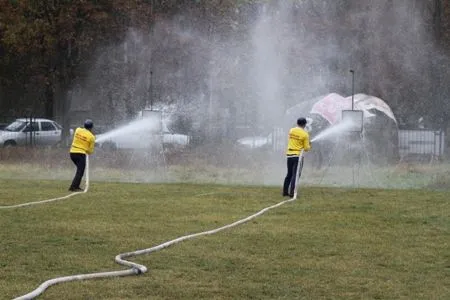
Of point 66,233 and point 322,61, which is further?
point 322,61

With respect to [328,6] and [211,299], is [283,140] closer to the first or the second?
[328,6]

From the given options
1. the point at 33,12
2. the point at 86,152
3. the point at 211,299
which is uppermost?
the point at 33,12

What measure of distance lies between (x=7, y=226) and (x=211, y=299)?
6349 millimetres

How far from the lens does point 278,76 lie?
128 feet

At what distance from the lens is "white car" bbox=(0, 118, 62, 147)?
1651 inches

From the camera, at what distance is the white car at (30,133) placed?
41938 millimetres

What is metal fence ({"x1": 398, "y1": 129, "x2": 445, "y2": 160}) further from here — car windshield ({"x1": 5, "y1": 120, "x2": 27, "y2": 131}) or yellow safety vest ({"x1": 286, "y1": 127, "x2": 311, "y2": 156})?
yellow safety vest ({"x1": 286, "y1": 127, "x2": 311, "y2": 156})

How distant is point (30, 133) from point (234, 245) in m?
29.2

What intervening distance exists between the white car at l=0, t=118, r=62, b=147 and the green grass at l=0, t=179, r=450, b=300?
2102 centimetres

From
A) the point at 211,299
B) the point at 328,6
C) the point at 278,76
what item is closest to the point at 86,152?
the point at 211,299

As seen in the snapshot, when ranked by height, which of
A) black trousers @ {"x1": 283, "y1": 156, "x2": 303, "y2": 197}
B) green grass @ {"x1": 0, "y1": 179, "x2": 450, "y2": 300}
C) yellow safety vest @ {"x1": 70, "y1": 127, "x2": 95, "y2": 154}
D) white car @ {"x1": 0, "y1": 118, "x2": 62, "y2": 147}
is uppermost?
white car @ {"x1": 0, "y1": 118, "x2": 62, "y2": 147}

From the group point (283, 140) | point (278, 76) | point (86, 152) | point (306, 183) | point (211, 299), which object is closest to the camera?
point (211, 299)

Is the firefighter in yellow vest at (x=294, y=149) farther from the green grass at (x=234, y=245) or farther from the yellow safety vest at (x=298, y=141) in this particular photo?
the green grass at (x=234, y=245)

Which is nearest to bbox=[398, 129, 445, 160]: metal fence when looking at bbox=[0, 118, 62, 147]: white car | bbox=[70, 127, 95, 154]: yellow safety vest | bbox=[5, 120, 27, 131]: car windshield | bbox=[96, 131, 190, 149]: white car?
bbox=[96, 131, 190, 149]: white car
